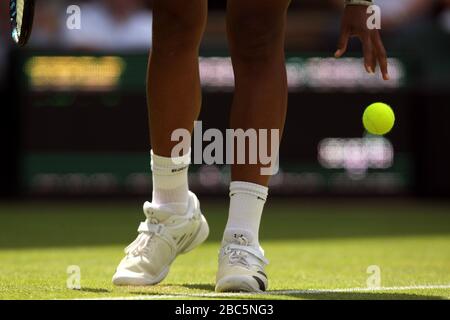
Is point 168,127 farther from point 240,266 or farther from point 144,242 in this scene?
point 240,266

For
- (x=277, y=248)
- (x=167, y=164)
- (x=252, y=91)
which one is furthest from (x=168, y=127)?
(x=277, y=248)

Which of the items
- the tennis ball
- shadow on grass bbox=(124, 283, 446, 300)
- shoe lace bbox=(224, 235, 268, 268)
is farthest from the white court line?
the tennis ball

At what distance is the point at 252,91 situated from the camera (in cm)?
331

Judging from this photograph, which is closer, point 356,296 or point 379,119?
point 356,296

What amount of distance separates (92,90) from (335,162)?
1616 mm

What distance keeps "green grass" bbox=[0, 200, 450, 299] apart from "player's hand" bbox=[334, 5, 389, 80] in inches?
25.2

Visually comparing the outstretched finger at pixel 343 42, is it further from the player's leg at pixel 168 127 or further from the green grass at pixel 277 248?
the green grass at pixel 277 248

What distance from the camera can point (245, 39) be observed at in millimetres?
3291

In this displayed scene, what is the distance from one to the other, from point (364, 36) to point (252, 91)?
13.8 inches

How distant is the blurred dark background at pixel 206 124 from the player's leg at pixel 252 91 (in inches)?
160

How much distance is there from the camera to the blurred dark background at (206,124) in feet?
24.6

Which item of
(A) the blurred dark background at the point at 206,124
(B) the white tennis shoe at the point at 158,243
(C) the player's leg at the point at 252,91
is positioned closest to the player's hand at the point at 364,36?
(C) the player's leg at the point at 252,91

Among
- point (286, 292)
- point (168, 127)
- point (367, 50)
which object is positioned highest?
point (367, 50)
